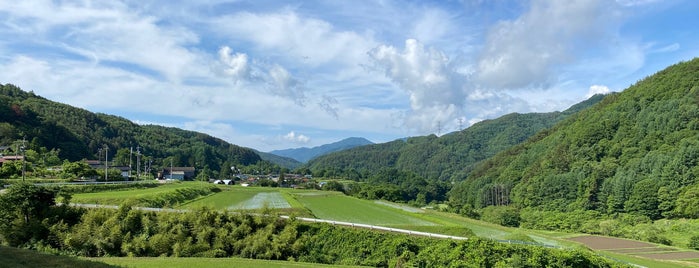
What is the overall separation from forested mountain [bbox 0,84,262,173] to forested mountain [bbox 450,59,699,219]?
292 ft

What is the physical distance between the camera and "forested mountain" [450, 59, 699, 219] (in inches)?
2581

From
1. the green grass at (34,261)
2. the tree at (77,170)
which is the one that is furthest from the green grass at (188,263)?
the tree at (77,170)

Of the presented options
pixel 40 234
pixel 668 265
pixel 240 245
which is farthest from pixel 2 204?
pixel 668 265

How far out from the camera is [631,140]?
85750 mm

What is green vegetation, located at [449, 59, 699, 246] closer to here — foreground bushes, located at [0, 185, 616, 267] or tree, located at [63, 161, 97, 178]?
foreground bushes, located at [0, 185, 616, 267]

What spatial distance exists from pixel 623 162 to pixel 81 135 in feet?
454

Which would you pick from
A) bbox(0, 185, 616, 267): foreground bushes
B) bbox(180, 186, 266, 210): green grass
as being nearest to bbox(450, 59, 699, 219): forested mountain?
bbox(180, 186, 266, 210): green grass

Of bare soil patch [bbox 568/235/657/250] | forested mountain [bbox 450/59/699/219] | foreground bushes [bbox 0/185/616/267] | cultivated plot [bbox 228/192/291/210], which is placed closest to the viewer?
foreground bushes [bbox 0/185/616/267]

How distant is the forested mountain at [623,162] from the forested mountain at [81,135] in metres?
88.9

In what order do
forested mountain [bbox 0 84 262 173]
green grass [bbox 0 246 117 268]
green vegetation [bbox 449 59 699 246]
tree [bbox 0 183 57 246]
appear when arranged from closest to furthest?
green grass [bbox 0 246 117 268] → tree [bbox 0 183 57 246] → green vegetation [bbox 449 59 699 246] → forested mountain [bbox 0 84 262 173]

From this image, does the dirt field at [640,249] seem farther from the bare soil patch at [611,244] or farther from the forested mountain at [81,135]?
the forested mountain at [81,135]

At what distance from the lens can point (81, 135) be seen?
126875mm

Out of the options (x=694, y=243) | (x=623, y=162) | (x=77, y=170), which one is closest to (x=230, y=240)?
(x=77, y=170)

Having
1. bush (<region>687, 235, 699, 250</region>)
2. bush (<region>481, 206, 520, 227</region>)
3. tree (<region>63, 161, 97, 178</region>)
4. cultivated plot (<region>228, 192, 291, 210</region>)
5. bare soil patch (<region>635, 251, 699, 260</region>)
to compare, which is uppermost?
tree (<region>63, 161, 97, 178</region>)
